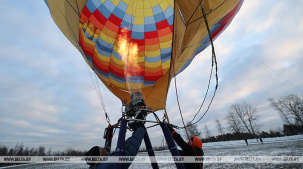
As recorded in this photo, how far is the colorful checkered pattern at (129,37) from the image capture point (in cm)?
477

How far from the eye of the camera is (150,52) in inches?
211

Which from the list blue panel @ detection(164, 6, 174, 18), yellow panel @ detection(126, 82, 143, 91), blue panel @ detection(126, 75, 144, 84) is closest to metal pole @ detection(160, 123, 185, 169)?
yellow panel @ detection(126, 82, 143, 91)

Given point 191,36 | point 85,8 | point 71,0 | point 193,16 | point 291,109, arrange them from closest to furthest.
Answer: point 193,16
point 191,36
point 71,0
point 85,8
point 291,109

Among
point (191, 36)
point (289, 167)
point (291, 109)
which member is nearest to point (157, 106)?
point (191, 36)

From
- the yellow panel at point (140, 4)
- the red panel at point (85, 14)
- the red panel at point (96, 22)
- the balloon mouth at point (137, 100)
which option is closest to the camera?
the balloon mouth at point (137, 100)

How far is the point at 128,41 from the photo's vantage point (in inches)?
201

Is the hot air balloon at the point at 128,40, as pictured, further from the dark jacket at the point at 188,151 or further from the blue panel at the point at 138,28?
the dark jacket at the point at 188,151

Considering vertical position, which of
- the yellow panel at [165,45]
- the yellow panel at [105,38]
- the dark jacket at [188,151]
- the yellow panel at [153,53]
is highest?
the yellow panel at [105,38]

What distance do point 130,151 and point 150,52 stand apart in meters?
3.96

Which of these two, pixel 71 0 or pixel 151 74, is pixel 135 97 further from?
pixel 71 0

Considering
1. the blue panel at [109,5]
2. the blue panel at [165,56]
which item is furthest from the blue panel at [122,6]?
the blue panel at [165,56]

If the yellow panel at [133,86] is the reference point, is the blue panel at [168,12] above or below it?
above

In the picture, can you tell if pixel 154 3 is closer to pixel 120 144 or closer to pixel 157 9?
pixel 157 9

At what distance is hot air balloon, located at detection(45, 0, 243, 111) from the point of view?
446 cm
